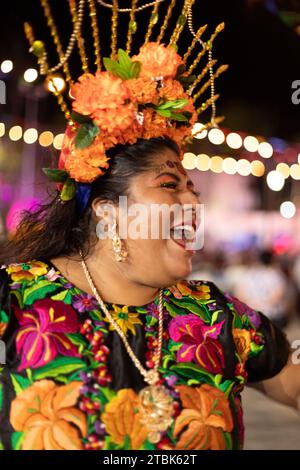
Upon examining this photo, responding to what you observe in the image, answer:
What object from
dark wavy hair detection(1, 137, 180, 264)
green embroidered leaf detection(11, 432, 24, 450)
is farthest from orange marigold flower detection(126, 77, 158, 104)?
green embroidered leaf detection(11, 432, 24, 450)

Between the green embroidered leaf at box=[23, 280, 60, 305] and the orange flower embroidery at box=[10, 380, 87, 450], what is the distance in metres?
0.25

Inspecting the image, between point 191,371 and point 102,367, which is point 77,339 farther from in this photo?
point 191,371

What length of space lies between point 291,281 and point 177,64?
936 centimetres

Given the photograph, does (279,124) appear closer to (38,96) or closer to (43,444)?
(38,96)

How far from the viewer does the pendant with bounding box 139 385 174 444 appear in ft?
5.71

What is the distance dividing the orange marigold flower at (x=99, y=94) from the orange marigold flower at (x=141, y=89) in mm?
44

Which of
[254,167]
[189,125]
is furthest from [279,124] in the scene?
[189,125]

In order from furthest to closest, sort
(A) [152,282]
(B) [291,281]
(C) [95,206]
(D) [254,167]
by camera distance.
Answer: (B) [291,281] < (D) [254,167] < (C) [95,206] < (A) [152,282]

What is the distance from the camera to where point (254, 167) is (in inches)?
386

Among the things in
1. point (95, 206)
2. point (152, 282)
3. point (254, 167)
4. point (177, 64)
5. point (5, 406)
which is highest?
point (254, 167)

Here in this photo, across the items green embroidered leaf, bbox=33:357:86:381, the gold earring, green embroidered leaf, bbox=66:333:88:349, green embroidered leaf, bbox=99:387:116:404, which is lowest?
green embroidered leaf, bbox=99:387:116:404

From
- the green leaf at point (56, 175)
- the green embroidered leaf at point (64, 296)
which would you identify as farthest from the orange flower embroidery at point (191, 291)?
the green leaf at point (56, 175)

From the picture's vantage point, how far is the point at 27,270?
1931mm

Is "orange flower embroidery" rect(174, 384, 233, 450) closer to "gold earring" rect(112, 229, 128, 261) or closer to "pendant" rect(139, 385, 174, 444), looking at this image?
"pendant" rect(139, 385, 174, 444)
